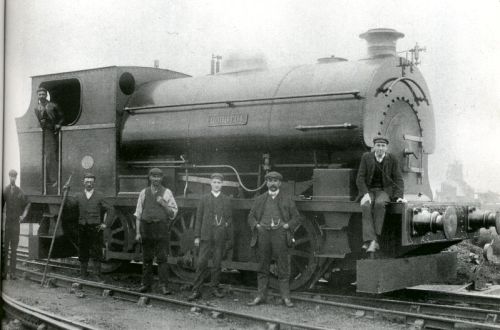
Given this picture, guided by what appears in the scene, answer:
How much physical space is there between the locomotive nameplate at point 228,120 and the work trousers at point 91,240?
251 cm

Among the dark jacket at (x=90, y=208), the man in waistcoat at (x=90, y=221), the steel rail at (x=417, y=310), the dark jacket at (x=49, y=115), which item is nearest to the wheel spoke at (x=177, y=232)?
the man in waistcoat at (x=90, y=221)

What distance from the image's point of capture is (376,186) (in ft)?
23.1

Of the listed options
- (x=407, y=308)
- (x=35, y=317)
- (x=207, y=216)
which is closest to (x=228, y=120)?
(x=207, y=216)

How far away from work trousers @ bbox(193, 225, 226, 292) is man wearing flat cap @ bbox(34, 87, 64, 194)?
3888 mm

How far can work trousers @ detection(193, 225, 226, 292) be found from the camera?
307 inches

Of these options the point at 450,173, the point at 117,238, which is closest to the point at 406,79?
the point at 117,238

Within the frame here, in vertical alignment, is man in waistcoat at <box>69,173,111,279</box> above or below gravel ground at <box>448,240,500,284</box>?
above

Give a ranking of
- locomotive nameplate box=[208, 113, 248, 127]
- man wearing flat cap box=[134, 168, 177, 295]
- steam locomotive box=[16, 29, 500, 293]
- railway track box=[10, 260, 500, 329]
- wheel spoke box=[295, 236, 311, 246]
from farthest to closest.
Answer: locomotive nameplate box=[208, 113, 248, 127] < man wearing flat cap box=[134, 168, 177, 295] < wheel spoke box=[295, 236, 311, 246] < steam locomotive box=[16, 29, 500, 293] < railway track box=[10, 260, 500, 329]

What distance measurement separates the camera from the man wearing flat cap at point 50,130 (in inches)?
404

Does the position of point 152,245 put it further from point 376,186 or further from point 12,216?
point 376,186

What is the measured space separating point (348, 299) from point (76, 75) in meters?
5.74

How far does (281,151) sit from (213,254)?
1.63 m

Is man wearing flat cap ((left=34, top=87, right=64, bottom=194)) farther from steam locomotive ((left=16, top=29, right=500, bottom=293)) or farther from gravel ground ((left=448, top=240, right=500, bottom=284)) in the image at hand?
gravel ground ((left=448, top=240, right=500, bottom=284))

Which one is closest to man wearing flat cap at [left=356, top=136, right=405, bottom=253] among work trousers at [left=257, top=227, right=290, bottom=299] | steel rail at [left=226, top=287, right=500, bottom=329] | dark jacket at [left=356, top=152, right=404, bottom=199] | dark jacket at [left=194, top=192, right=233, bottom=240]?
dark jacket at [left=356, top=152, right=404, bottom=199]
